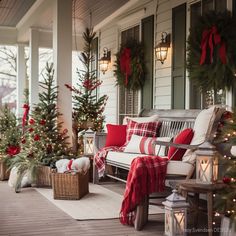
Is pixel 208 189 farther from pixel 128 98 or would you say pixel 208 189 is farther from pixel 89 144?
pixel 128 98

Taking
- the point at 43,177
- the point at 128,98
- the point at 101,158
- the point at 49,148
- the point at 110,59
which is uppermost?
the point at 110,59

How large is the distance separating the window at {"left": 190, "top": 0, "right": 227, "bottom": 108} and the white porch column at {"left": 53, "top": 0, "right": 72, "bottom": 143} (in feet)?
6.26

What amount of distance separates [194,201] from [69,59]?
136 inches

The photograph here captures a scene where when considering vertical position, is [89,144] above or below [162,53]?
below

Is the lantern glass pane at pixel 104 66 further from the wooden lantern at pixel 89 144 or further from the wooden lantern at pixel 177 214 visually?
the wooden lantern at pixel 177 214

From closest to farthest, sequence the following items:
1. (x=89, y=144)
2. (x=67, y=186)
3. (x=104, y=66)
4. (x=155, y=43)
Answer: (x=67, y=186) → (x=89, y=144) → (x=155, y=43) → (x=104, y=66)

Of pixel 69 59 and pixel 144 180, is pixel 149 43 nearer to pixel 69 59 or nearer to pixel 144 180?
pixel 69 59

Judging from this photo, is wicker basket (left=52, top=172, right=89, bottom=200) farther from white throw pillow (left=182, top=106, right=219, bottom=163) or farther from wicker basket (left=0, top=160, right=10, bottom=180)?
wicker basket (left=0, top=160, right=10, bottom=180)

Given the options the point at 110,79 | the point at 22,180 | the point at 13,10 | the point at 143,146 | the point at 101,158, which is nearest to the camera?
the point at 143,146

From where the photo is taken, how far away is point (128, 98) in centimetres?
886

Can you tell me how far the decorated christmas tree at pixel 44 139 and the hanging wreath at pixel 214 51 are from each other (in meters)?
2.20

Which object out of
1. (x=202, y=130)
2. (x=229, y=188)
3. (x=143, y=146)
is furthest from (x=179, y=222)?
(x=143, y=146)

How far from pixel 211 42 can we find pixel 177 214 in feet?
8.69

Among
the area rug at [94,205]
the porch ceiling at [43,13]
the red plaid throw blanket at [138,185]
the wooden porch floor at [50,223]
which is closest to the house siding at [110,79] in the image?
the porch ceiling at [43,13]
